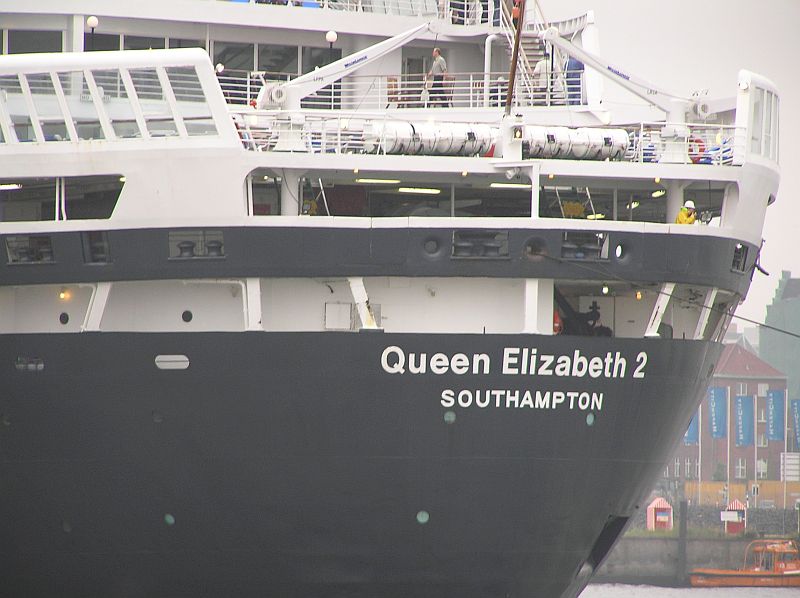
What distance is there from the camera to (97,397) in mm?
23625

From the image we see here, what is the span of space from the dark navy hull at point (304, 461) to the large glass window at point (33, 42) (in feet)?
19.5

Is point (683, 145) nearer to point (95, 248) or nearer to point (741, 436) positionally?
point (95, 248)

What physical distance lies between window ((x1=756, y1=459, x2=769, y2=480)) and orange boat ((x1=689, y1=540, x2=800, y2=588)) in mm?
7431

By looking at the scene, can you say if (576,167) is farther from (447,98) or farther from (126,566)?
(126,566)

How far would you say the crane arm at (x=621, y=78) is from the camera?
88.5ft

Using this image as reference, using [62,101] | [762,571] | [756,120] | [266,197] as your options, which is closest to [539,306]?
[266,197]

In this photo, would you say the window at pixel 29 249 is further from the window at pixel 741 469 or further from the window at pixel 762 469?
the window at pixel 762 469

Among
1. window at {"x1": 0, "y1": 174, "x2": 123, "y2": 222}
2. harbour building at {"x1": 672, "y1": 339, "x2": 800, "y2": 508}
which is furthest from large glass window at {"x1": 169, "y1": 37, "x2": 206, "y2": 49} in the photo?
harbour building at {"x1": 672, "y1": 339, "x2": 800, "y2": 508}

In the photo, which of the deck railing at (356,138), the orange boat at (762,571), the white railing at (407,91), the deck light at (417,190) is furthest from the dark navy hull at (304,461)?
the orange boat at (762,571)

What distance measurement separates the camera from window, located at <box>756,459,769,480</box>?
99.7 m

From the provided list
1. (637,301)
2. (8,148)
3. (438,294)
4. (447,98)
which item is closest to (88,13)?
(8,148)

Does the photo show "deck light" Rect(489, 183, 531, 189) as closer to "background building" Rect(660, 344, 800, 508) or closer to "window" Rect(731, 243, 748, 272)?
"window" Rect(731, 243, 748, 272)

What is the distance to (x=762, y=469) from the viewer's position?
99875 millimetres

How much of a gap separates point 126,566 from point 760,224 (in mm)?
10637
